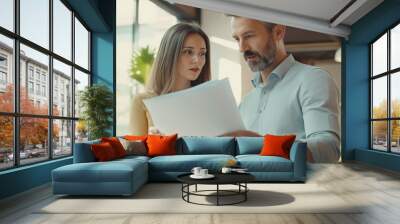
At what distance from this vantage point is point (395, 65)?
7.84 meters

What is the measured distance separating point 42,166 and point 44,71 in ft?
4.80

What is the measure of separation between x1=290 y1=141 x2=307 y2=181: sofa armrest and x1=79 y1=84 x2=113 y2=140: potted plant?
3726mm

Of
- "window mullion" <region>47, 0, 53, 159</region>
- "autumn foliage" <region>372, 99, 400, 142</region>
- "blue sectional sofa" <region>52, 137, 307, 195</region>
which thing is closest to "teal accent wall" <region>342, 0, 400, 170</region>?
"autumn foliage" <region>372, 99, 400, 142</region>

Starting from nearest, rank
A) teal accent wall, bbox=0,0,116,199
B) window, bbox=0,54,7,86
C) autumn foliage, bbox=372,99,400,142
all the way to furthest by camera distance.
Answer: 1. window, bbox=0,54,7,86
2. teal accent wall, bbox=0,0,116,199
3. autumn foliage, bbox=372,99,400,142

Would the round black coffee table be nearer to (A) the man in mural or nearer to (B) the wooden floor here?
(B) the wooden floor

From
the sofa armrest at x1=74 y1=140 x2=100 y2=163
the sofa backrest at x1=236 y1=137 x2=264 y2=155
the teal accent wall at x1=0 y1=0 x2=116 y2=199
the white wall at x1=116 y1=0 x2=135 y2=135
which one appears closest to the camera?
the sofa armrest at x1=74 y1=140 x2=100 y2=163

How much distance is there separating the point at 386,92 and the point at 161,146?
5015 millimetres

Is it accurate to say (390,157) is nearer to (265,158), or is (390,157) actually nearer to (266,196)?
(265,158)

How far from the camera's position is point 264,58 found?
807 cm

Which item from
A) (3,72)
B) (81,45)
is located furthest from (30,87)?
(81,45)

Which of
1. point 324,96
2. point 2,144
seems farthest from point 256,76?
point 2,144

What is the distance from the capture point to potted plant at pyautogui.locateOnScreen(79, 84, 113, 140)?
7.43 metres

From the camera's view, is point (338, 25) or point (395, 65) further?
point (338, 25)

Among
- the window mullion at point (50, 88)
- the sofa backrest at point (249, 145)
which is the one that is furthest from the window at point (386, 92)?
the window mullion at point (50, 88)
